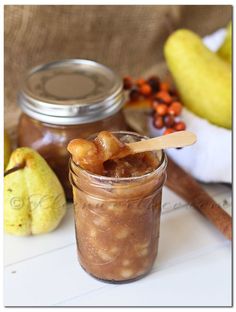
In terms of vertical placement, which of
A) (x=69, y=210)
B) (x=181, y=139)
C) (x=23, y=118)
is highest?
(x=181, y=139)

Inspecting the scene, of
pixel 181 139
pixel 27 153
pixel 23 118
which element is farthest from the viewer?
pixel 23 118

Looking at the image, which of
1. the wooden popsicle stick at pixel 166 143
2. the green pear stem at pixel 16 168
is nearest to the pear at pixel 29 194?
the green pear stem at pixel 16 168

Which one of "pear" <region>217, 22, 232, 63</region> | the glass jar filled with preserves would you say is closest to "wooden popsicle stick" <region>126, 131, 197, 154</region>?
the glass jar filled with preserves

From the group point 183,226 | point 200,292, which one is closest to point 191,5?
point 183,226

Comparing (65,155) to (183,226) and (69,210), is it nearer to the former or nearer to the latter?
(69,210)

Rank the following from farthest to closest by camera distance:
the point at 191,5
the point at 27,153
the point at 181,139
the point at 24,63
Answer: the point at 191,5, the point at 24,63, the point at 27,153, the point at 181,139

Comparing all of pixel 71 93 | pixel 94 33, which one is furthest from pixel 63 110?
pixel 94 33

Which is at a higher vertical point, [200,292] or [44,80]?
[44,80]
